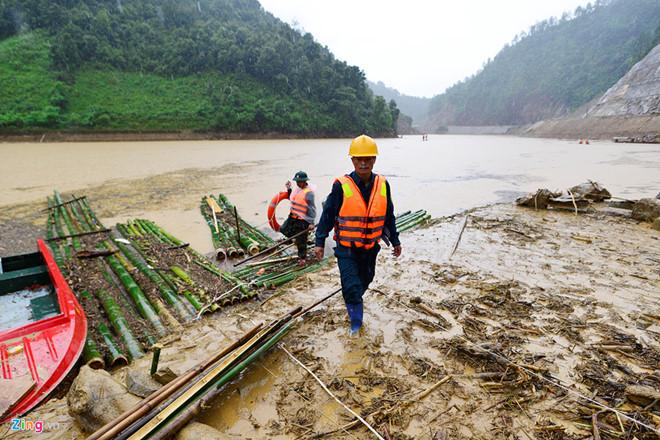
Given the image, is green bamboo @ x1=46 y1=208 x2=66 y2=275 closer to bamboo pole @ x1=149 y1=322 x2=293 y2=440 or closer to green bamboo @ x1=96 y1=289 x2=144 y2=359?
green bamboo @ x1=96 y1=289 x2=144 y2=359

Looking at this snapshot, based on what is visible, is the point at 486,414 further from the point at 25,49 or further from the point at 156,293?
the point at 25,49

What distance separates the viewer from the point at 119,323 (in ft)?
12.9

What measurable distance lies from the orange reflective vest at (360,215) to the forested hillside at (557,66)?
89417mm

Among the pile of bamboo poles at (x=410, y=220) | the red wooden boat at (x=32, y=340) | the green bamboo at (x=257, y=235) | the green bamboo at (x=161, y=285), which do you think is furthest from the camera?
the pile of bamboo poles at (x=410, y=220)

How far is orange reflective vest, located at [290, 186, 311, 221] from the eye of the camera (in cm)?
614

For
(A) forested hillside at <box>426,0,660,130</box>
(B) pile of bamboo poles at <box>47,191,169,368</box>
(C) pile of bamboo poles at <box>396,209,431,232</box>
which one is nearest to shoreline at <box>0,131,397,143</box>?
(B) pile of bamboo poles at <box>47,191,169,368</box>

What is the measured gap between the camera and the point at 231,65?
57875 millimetres

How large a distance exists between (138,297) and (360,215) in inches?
135

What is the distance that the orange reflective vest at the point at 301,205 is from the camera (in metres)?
6.14

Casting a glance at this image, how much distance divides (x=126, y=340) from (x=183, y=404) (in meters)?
1.96

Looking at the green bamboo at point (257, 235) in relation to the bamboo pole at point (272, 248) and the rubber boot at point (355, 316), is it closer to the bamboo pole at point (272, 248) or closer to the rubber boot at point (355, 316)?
the bamboo pole at point (272, 248)

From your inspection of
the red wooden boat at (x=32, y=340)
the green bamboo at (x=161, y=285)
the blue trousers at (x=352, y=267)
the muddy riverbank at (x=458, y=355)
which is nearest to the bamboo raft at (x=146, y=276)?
the green bamboo at (x=161, y=285)

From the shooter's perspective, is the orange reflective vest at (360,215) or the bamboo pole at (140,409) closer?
the bamboo pole at (140,409)

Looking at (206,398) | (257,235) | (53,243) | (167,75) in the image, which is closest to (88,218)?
(53,243)
